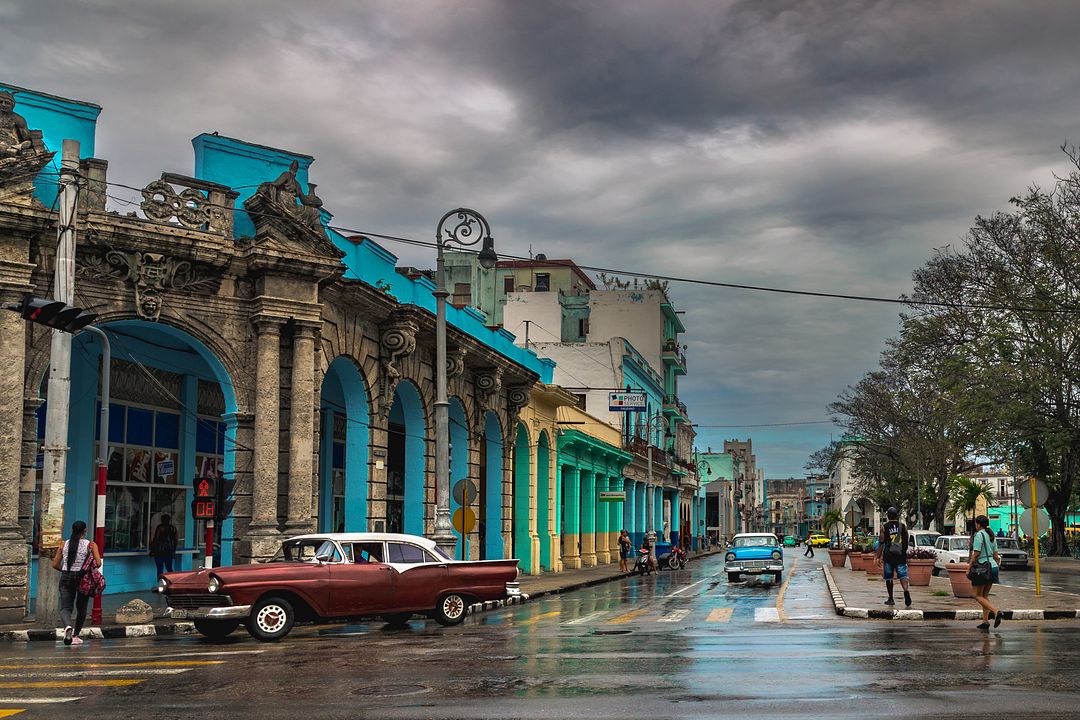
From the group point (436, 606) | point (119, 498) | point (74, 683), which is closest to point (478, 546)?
point (119, 498)

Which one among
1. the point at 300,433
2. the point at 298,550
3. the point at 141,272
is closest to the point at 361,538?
the point at 298,550

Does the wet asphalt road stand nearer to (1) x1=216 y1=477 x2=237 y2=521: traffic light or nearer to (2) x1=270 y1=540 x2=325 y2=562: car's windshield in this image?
(2) x1=270 y1=540 x2=325 y2=562: car's windshield

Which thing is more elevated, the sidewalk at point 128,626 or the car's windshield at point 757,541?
the car's windshield at point 757,541

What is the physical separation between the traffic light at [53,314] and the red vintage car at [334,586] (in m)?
3.99

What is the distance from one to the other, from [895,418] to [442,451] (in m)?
40.8

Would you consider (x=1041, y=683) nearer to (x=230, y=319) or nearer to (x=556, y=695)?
(x=556, y=695)

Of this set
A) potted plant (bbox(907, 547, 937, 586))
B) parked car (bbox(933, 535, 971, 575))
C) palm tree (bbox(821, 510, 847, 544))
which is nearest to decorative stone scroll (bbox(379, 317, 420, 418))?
potted plant (bbox(907, 547, 937, 586))

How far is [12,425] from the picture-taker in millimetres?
19344

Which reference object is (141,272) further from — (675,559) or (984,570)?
(675,559)

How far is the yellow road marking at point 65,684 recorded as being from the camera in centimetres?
1077

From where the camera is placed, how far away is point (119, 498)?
24.6 meters

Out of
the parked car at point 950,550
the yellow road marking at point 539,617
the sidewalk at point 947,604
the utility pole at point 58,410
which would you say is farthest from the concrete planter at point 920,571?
the utility pole at point 58,410

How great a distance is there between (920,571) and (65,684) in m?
22.1

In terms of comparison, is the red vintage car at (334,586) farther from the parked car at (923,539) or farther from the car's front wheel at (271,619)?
the parked car at (923,539)
